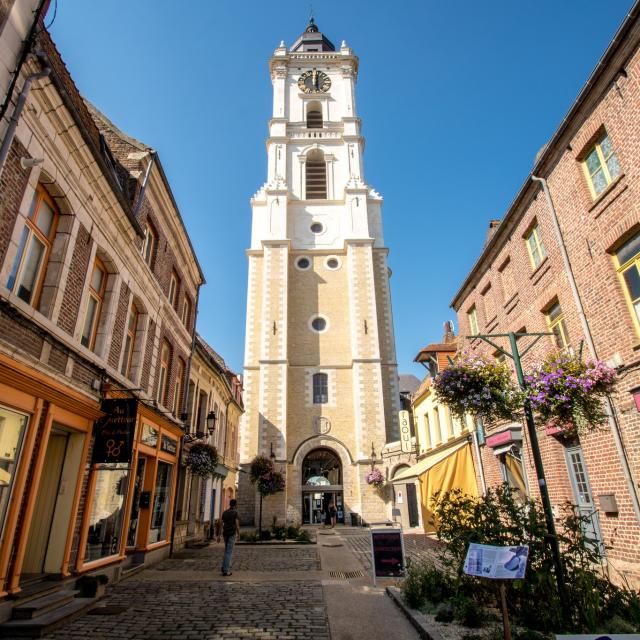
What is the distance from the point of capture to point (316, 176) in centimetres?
3625

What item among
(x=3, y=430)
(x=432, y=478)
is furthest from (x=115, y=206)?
(x=432, y=478)

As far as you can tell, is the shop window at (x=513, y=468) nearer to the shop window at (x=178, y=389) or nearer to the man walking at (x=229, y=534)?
the man walking at (x=229, y=534)

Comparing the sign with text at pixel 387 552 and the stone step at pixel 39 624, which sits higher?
the sign with text at pixel 387 552

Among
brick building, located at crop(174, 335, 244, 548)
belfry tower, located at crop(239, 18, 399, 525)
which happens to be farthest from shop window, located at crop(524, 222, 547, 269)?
belfry tower, located at crop(239, 18, 399, 525)

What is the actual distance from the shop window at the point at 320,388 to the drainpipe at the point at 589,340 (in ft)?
65.2

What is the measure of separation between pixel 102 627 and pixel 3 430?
306 centimetres

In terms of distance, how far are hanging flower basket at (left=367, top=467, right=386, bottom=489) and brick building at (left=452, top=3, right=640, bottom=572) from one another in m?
13.5

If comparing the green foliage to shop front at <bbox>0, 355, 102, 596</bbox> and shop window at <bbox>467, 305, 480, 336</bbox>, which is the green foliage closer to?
shop front at <bbox>0, 355, 102, 596</bbox>

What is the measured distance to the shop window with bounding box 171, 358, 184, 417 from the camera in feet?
48.4

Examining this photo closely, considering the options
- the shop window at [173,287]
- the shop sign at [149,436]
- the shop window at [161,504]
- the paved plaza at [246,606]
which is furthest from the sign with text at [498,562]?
the shop window at [173,287]

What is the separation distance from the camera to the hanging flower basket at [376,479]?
82.6 feet

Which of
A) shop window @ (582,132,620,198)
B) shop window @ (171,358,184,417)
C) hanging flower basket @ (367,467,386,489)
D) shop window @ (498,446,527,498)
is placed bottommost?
shop window @ (498,446,527,498)

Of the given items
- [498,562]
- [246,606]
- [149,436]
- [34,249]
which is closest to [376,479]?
[149,436]

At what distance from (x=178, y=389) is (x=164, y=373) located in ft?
5.36
